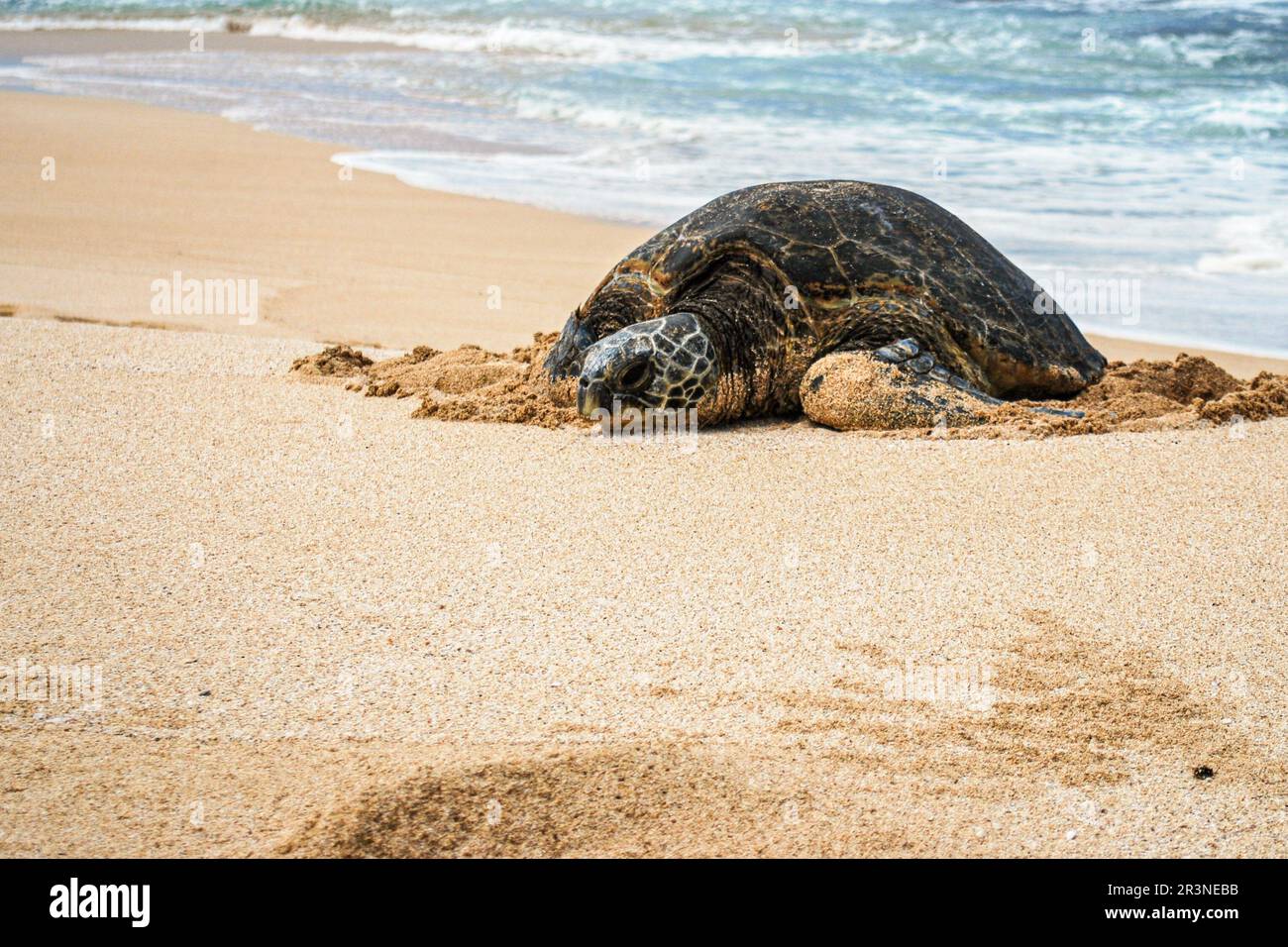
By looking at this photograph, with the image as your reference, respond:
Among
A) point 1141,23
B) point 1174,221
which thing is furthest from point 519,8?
point 1174,221

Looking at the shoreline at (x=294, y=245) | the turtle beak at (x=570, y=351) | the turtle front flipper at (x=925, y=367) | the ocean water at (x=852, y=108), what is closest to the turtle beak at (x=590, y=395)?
the turtle beak at (x=570, y=351)

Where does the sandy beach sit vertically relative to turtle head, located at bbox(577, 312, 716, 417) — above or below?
below

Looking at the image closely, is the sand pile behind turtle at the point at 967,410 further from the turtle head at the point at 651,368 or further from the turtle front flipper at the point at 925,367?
the turtle head at the point at 651,368

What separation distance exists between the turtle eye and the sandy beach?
0.24 m

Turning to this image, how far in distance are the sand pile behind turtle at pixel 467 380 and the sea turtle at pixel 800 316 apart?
0.53 ft

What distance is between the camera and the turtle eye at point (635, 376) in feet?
15.9

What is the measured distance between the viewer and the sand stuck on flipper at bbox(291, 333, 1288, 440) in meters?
4.95

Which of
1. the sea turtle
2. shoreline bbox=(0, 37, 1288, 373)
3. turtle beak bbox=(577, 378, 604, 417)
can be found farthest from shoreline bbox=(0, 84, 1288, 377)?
turtle beak bbox=(577, 378, 604, 417)

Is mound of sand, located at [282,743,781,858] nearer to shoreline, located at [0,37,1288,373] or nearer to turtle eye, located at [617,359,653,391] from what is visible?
turtle eye, located at [617,359,653,391]

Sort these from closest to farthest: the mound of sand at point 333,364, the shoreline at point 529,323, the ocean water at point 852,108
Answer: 1. the mound of sand at point 333,364
2. the shoreline at point 529,323
3. the ocean water at point 852,108

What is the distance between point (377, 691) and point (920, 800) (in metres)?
1.27

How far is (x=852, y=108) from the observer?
1420 centimetres

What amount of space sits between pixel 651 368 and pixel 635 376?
71 millimetres

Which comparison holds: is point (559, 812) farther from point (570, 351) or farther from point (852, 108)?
point (852, 108)
